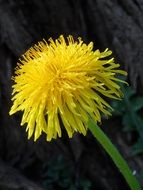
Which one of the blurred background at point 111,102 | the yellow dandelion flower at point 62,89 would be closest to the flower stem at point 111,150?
the yellow dandelion flower at point 62,89

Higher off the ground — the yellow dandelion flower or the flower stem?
the yellow dandelion flower

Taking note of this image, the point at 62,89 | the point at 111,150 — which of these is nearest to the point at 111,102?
the point at 111,150

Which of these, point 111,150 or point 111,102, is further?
point 111,102

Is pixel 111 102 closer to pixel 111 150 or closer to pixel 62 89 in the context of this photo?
pixel 111 150

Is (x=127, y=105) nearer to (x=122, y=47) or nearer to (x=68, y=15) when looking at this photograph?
(x=122, y=47)

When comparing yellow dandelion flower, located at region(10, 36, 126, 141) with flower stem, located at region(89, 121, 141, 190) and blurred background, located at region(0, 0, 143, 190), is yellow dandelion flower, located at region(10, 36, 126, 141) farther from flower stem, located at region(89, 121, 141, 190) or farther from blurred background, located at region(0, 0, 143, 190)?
blurred background, located at region(0, 0, 143, 190)

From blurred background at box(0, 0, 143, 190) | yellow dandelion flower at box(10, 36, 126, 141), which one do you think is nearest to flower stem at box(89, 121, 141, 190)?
yellow dandelion flower at box(10, 36, 126, 141)
